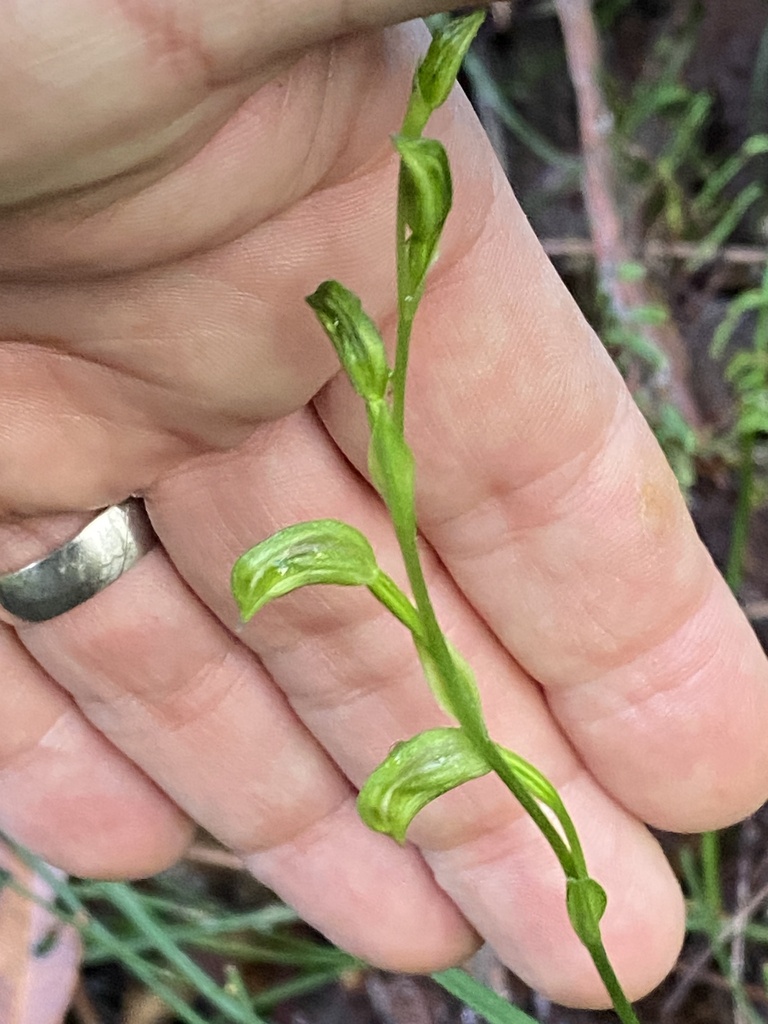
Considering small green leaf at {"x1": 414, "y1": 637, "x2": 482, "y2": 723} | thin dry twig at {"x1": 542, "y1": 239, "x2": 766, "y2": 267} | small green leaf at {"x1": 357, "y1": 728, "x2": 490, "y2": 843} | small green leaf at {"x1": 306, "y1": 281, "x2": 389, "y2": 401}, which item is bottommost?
small green leaf at {"x1": 357, "y1": 728, "x2": 490, "y2": 843}

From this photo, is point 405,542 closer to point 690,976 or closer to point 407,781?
point 407,781

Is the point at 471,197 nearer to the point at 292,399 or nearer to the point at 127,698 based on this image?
the point at 292,399

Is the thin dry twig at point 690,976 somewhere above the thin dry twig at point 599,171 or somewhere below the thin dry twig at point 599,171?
below

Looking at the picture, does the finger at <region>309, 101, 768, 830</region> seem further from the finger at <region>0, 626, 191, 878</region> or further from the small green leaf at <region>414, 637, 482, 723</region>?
the finger at <region>0, 626, 191, 878</region>

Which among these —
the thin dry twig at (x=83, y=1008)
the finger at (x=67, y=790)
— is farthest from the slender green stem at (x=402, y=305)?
the thin dry twig at (x=83, y=1008)

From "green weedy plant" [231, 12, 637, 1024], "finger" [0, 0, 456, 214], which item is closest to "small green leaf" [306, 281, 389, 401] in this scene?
"green weedy plant" [231, 12, 637, 1024]

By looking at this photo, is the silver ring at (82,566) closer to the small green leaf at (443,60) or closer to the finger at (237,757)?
the finger at (237,757)
